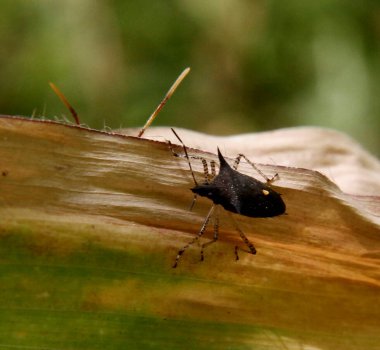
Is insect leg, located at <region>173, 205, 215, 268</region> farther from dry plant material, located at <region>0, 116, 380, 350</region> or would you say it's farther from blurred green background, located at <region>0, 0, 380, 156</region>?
blurred green background, located at <region>0, 0, 380, 156</region>

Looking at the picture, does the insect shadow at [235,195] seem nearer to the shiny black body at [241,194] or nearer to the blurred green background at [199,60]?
the shiny black body at [241,194]

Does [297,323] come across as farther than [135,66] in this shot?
No

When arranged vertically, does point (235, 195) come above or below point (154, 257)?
above

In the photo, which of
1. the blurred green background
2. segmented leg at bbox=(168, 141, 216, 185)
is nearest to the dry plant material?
segmented leg at bbox=(168, 141, 216, 185)

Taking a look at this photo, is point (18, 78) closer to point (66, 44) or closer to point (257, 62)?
point (66, 44)

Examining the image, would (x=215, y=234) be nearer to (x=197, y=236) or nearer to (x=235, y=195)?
(x=197, y=236)

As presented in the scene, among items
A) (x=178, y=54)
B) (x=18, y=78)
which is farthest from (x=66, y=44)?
(x=178, y=54)

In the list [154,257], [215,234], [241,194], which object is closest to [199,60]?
[241,194]
